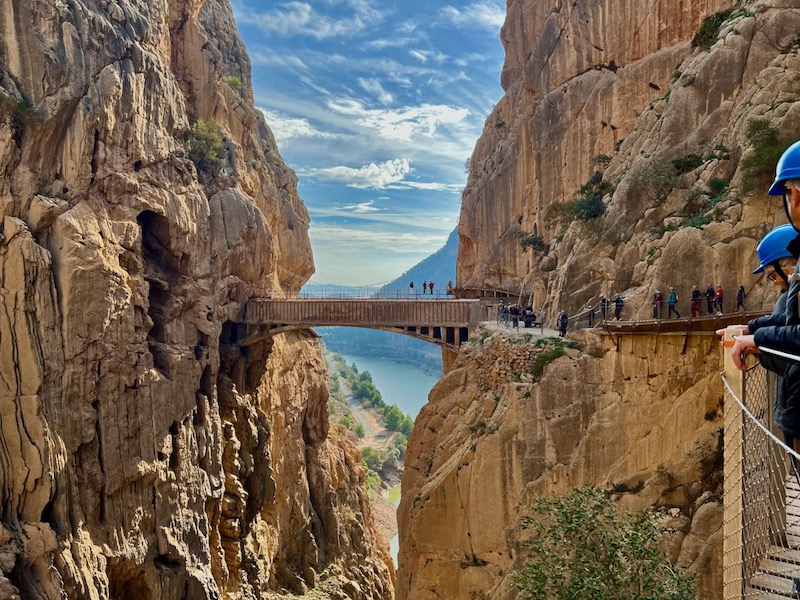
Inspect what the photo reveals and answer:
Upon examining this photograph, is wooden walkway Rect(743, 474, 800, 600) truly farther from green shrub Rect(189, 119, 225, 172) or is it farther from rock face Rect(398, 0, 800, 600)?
green shrub Rect(189, 119, 225, 172)

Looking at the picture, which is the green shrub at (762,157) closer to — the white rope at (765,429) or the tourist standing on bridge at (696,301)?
the tourist standing on bridge at (696,301)

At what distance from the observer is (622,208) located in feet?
46.9

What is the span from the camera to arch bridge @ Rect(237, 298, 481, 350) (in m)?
22.3

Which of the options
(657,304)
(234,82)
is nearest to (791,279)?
(657,304)

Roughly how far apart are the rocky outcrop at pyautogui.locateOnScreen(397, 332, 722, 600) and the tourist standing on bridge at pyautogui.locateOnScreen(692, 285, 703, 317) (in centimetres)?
69

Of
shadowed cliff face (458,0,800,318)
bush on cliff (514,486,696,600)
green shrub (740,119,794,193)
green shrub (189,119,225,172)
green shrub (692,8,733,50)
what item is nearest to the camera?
bush on cliff (514,486,696,600)

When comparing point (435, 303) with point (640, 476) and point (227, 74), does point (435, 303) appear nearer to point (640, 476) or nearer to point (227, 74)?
point (640, 476)

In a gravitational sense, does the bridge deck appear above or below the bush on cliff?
above

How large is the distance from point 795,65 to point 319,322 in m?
18.8

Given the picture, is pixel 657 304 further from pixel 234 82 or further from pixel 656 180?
pixel 234 82

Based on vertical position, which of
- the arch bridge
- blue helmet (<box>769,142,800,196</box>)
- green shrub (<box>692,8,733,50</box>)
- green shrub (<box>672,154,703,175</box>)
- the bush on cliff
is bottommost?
the bush on cliff

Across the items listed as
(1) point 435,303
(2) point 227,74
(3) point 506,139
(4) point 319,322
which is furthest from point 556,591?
(2) point 227,74

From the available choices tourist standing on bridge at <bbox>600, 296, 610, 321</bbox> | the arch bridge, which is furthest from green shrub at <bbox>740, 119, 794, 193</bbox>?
the arch bridge

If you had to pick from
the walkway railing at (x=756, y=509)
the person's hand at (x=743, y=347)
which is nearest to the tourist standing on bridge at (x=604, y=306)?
the walkway railing at (x=756, y=509)
